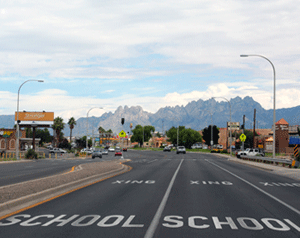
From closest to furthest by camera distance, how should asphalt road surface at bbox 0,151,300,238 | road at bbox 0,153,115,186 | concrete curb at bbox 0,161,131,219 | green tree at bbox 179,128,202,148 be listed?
asphalt road surface at bbox 0,151,300,238 < concrete curb at bbox 0,161,131,219 < road at bbox 0,153,115,186 < green tree at bbox 179,128,202,148

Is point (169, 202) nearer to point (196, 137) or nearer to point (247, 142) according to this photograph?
point (247, 142)

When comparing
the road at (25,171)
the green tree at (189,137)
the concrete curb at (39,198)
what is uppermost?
the green tree at (189,137)

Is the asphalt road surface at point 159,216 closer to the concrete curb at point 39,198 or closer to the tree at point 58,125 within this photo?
the concrete curb at point 39,198

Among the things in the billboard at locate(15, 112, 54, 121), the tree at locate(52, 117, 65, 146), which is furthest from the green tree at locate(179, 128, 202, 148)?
the billboard at locate(15, 112, 54, 121)

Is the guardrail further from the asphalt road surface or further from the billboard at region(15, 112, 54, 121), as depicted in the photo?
the billboard at region(15, 112, 54, 121)

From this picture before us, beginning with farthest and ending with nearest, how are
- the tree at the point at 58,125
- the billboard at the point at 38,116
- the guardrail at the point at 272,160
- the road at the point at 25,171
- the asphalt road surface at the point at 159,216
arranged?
the tree at the point at 58,125
the billboard at the point at 38,116
the guardrail at the point at 272,160
the road at the point at 25,171
the asphalt road surface at the point at 159,216

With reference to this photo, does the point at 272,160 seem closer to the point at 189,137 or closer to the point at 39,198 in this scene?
the point at 39,198

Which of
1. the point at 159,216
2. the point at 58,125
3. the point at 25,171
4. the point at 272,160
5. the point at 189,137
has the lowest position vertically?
the point at 25,171

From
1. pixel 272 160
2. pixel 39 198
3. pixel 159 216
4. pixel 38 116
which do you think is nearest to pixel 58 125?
pixel 38 116

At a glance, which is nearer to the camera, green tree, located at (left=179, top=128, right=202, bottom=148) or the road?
the road

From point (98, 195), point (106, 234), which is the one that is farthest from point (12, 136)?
point (106, 234)

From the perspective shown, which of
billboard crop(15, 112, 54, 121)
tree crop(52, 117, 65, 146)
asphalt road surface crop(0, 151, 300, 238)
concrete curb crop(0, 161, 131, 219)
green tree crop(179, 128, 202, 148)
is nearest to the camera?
asphalt road surface crop(0, 151, 300, 238)

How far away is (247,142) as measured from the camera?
132 m

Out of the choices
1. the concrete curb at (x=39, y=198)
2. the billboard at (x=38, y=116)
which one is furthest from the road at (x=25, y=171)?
the billboard at (x=38, y=116)
